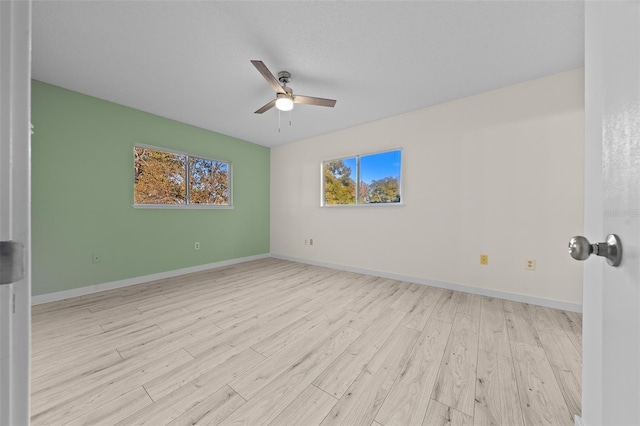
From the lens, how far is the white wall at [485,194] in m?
2.36

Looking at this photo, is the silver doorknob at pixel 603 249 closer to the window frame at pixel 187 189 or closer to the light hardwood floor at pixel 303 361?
the light hardwood floor at pixel 303 361

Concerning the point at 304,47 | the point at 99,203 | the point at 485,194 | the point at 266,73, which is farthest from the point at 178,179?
the point at 485,194

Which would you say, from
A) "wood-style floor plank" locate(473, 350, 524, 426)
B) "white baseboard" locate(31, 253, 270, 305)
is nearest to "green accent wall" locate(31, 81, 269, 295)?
"white baseboard" locate(31, 253, 270, 305)

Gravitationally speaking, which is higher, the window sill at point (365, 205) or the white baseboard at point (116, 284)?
the window sill at point (365, 205)

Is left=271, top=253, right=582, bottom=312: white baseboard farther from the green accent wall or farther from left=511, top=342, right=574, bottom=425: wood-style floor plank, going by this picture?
the green accent wall

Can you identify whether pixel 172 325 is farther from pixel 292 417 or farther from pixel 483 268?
pixel 483 268

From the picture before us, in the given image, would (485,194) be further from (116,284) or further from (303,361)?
(116,284)

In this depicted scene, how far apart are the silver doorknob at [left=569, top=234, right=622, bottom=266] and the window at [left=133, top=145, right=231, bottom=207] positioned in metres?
4.05

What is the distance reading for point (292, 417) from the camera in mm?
1175

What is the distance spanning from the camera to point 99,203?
2920mm

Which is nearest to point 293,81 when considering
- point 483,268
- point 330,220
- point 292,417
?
point 330,220

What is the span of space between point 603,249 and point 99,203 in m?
4.08
